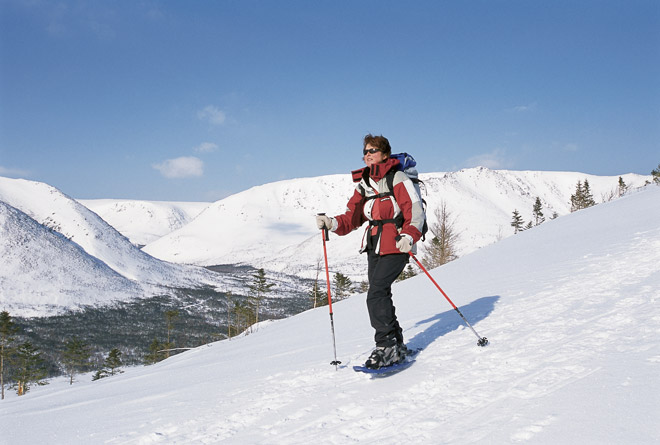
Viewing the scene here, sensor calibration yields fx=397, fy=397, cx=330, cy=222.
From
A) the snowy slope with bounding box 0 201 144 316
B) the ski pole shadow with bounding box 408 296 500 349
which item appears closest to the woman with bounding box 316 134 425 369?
the ski pole shadow with bounding box 408 296 500 349

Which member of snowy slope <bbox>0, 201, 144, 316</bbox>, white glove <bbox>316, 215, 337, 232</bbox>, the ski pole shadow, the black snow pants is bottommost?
the ski pole shadow

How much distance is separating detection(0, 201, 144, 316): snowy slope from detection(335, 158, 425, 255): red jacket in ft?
480

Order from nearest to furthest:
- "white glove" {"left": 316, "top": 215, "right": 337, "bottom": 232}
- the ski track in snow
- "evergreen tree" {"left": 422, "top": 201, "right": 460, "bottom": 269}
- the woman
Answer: the ski track in snow → the woman → "white glove" {"left": 316, "top": 215, "right": 337, "bottom": 232} → "evergreen tree" {"left": 422, "top": 201, "right": 460, "bottom": 269}

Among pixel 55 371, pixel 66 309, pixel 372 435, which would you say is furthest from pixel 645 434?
pixel 66 309

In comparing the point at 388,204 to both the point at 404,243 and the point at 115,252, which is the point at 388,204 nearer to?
the point at 404,243

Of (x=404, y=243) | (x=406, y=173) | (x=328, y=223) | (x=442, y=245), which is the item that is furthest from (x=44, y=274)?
(x=404, y=243)

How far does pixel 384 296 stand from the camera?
472 centimetres

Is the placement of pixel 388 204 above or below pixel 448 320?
above

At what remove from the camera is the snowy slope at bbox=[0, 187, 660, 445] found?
110 inches

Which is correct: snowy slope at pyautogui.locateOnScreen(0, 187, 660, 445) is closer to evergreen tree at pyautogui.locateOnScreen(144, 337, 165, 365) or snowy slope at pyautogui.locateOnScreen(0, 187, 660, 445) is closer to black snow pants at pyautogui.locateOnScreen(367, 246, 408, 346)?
black snow pants at pyautogui.locateOnScreen(367, 246, 408, 346)

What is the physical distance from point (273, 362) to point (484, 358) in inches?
140

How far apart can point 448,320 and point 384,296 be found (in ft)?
9.24

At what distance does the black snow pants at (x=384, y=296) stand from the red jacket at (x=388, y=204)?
5.1 inches

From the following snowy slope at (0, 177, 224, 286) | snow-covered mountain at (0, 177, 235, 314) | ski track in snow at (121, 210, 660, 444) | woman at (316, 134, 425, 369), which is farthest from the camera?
snowy slope at (0, 177, 224, 286)
